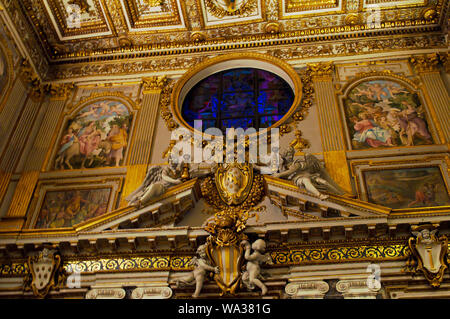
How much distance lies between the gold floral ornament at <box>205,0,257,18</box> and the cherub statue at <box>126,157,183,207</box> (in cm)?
430

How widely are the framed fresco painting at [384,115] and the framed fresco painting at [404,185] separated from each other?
0.58m

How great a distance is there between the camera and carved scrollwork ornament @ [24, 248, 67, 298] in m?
7.74

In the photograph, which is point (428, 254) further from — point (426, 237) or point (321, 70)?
point (321, 70)

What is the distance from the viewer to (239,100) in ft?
35.1

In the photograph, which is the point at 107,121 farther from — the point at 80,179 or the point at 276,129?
the point at 276,129

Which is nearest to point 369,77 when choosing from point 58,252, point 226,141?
point 226,141

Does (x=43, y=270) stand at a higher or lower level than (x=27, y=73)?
lower

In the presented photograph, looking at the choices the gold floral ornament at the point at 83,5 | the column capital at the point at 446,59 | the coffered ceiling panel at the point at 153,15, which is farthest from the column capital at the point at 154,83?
the column capital at the point at 446,59

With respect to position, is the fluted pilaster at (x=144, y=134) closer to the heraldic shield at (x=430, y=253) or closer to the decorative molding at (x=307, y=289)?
the decorative molding at (x=307, y=289)

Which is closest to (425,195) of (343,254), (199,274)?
(343,254)

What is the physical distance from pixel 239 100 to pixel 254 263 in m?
4.37

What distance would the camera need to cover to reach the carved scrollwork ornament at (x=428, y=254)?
7.00m

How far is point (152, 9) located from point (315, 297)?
7.67 m

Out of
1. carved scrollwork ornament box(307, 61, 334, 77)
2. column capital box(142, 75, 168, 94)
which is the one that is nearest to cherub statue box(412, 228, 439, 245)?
carved scrollwork ornament box(307, 61, 334, 77)
